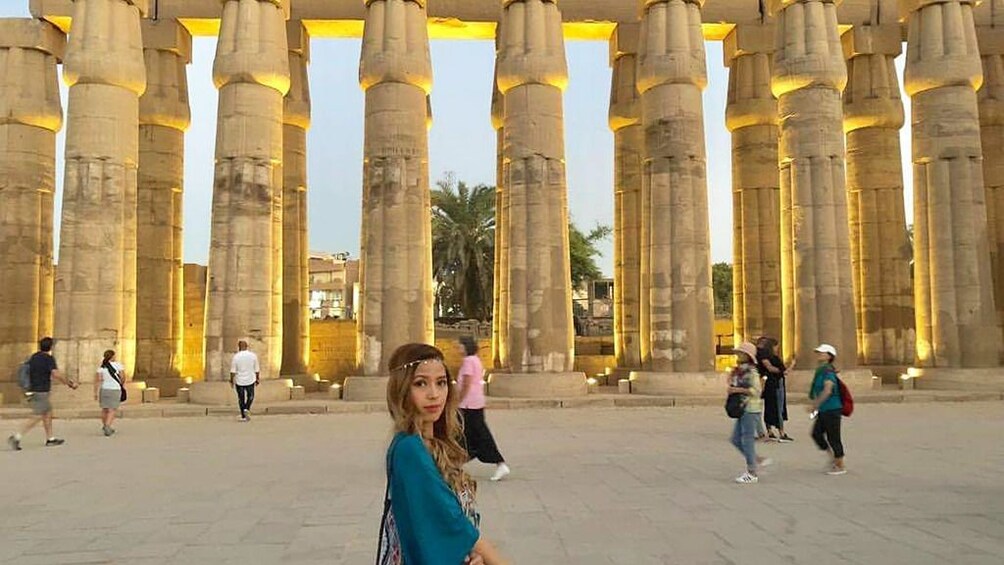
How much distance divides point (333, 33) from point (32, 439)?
1847cm

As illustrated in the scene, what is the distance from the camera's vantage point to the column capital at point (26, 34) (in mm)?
22484

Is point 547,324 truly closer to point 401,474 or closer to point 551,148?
point 551,148

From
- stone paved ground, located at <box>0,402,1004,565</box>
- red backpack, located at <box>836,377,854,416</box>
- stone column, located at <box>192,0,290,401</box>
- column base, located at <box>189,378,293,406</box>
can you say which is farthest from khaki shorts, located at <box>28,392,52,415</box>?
red backpack, located at <box>836,377,854,416</box>

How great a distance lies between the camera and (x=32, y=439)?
1380cm

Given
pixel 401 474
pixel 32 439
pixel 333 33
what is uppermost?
pixel 333 33

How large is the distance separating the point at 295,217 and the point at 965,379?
20.7m

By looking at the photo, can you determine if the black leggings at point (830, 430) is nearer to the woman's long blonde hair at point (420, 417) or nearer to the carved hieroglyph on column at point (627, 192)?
the woman's long blonde hair at point (420, 417)

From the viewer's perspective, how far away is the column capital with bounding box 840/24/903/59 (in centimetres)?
2612

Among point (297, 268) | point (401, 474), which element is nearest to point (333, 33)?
point (297, 268)

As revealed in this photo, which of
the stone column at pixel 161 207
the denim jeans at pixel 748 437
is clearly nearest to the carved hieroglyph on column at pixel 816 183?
the denim jeans at pixel 748 437

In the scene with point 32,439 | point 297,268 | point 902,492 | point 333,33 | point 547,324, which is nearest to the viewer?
point 902,492

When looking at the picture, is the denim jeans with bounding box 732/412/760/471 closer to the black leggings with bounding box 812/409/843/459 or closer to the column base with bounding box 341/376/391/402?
the black leggings with bounding box 812/409/843/459

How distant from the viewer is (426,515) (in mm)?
2443

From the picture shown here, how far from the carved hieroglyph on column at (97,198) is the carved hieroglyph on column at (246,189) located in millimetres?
2222
